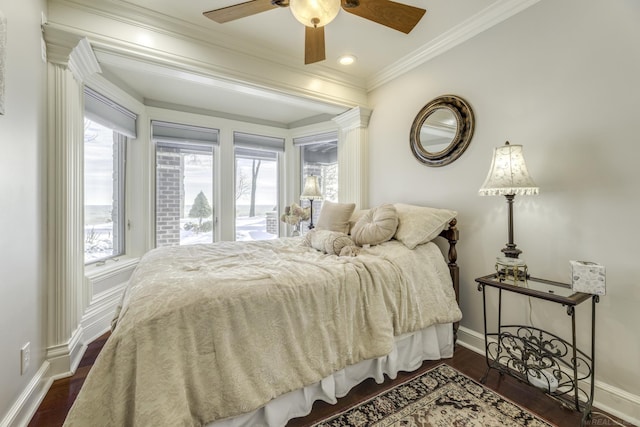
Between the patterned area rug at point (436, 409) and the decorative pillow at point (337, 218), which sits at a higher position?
the decorative pillow at point (337, 218)

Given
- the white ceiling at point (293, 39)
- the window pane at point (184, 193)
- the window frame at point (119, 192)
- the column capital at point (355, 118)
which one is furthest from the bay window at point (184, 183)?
the column capital at point (355, 118)

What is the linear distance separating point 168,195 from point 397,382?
3.38m

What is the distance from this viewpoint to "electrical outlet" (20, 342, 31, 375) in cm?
145

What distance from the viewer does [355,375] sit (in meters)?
1.69

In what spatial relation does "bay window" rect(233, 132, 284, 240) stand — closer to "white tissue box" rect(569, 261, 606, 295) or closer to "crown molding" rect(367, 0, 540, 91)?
"crown molding" rect(367, 0, 540, 91)

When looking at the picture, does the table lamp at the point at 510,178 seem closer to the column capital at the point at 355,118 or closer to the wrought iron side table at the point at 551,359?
the wrought iron side table at the point at 551,359

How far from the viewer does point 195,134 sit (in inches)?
145

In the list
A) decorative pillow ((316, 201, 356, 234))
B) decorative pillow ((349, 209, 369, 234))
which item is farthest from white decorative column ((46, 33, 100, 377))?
decorative pillow ((349, 209, 369, 234))

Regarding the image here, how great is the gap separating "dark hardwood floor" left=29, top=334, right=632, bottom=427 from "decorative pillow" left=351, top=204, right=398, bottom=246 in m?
0.97

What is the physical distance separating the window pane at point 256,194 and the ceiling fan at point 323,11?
99.6 inches

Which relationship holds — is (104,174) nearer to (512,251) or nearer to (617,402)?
(512,251)

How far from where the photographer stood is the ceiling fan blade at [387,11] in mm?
1501

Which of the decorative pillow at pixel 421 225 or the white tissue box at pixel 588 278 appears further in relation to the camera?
the decorative pillow at pixel 421 225

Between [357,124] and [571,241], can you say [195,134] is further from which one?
[571,241]
